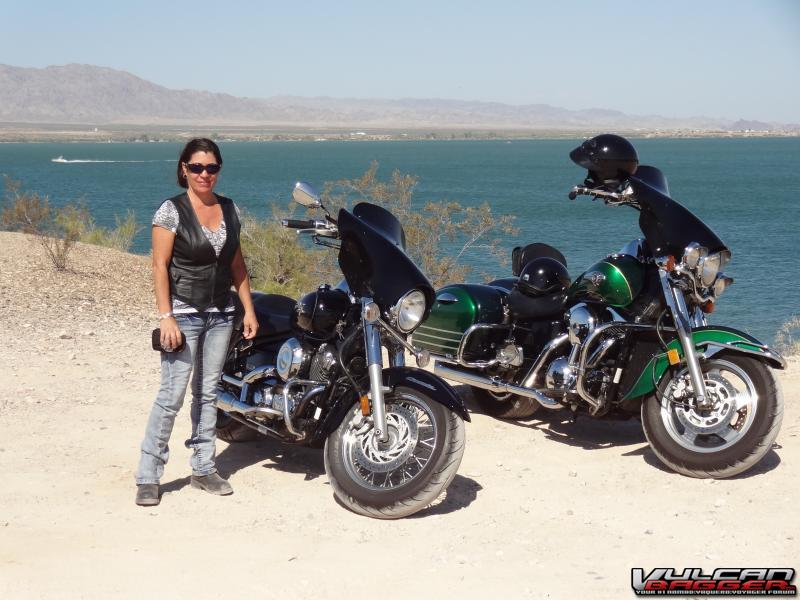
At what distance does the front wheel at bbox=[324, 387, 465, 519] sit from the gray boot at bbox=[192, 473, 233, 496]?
27.2 inches

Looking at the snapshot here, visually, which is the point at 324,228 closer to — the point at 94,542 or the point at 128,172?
the point at 94,542

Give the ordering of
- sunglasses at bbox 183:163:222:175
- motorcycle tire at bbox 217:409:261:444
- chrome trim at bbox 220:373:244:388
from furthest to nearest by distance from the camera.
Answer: motorcycle tire at bbox 217:409:261:444 < chrome trim at bbox 220:373:244:388 < sunglasses at bbox 183:163:222:175

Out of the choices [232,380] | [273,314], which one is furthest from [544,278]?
[232,380]

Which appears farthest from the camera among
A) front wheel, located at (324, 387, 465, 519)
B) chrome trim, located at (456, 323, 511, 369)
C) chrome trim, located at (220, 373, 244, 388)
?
chrome trim, located at (456, 323, 511, 369)

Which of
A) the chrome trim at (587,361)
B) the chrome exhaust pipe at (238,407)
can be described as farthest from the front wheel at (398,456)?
the chrome trim at (587,361)

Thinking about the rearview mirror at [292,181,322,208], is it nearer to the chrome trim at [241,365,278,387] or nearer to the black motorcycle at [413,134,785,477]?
the chrome trim at [241,365,278,387]

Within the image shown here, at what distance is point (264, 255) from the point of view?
677 inches

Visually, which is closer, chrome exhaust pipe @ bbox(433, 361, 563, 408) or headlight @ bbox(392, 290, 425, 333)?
headlight @ bbox(392, 290, 425, 333)

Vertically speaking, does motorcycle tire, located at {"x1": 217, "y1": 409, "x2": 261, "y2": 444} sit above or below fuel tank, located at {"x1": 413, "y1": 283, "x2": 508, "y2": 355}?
below

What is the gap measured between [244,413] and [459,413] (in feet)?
4.52

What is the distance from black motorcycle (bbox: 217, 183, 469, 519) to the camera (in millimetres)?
5273

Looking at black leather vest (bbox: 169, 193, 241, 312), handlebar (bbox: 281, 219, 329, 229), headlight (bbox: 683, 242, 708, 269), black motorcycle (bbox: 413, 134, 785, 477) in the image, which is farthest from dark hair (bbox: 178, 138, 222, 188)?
headlight (bbox: 683, 242, 708, 269)

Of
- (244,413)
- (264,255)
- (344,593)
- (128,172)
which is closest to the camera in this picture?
(344,593)

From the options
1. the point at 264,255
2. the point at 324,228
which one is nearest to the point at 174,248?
the point at 324,228
